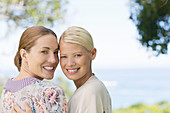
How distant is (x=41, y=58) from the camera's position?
1998mm

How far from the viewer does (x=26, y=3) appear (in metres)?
7.21

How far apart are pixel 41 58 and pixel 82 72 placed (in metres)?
0.33

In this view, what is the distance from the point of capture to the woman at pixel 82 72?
2.01m

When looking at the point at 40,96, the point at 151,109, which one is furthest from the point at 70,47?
the point at 151,109

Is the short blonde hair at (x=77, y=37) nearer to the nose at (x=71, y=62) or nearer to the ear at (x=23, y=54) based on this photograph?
the nose at (x=71, y=62)

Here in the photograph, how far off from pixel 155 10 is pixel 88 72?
5.92 feet

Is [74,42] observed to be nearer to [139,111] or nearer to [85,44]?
[85,44]

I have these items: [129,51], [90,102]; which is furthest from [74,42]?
[129,51]

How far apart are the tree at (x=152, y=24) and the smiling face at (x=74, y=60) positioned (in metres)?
1.71

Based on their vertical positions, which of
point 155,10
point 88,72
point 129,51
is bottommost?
point 129,51

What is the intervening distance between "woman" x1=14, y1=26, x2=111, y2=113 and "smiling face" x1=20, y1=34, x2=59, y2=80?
0.10 meters

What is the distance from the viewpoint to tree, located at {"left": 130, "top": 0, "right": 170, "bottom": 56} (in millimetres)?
3730

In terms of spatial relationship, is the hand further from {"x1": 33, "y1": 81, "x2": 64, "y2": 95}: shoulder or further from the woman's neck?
the woman's neck

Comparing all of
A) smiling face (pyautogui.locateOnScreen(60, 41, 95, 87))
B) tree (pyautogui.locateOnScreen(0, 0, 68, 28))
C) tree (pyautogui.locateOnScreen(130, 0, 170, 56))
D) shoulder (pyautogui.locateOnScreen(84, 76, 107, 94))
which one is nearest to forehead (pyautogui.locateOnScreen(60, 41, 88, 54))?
smiling face (pyautogui.locateOnScreen(60, 41, 95, 87))
